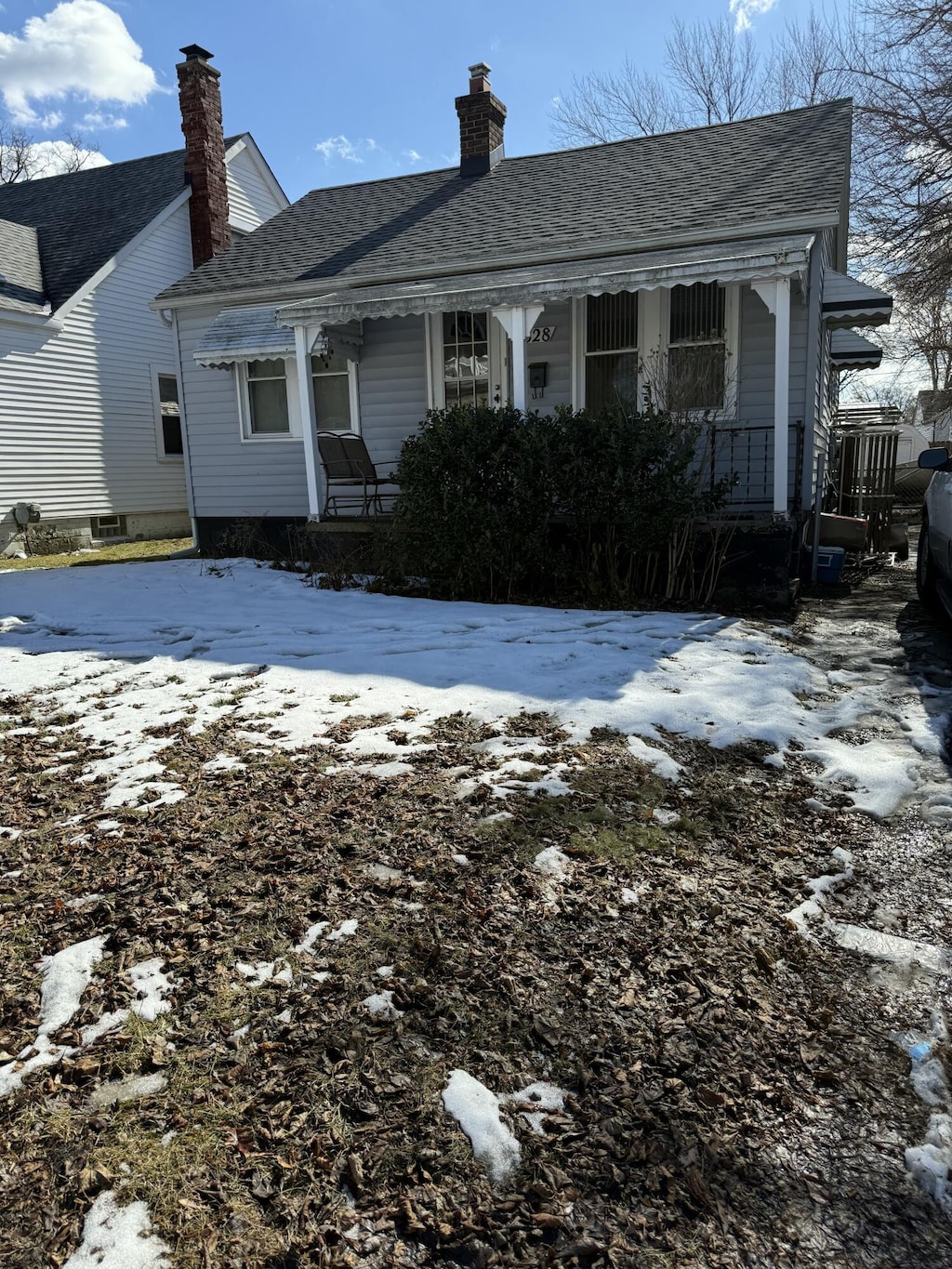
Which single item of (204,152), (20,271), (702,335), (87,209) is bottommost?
(702,335)

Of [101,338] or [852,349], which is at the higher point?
[101,338]

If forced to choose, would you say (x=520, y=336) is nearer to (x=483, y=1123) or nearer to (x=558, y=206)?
(x=558, y=206)

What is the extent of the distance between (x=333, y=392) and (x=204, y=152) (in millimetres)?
5860

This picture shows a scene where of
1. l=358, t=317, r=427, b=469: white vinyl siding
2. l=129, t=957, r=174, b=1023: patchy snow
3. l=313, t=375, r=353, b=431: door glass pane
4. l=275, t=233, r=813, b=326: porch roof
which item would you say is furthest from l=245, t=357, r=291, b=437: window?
l=129, t=957, r=174, b=1023: patchy snow

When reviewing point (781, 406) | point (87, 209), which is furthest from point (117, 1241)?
point (87, 209)

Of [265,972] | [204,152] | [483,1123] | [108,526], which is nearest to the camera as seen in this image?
[483,1123]

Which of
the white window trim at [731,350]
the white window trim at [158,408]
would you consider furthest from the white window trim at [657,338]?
the white window trim at [158,408]

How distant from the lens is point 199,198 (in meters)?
14.6

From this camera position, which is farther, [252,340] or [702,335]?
[252,340]

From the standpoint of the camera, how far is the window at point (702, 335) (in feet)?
27.7

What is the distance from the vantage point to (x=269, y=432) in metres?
11.7

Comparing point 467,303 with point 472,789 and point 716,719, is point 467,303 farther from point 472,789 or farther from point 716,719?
point 472,789

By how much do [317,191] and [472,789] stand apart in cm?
1295

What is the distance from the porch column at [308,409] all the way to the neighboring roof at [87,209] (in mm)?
6445
